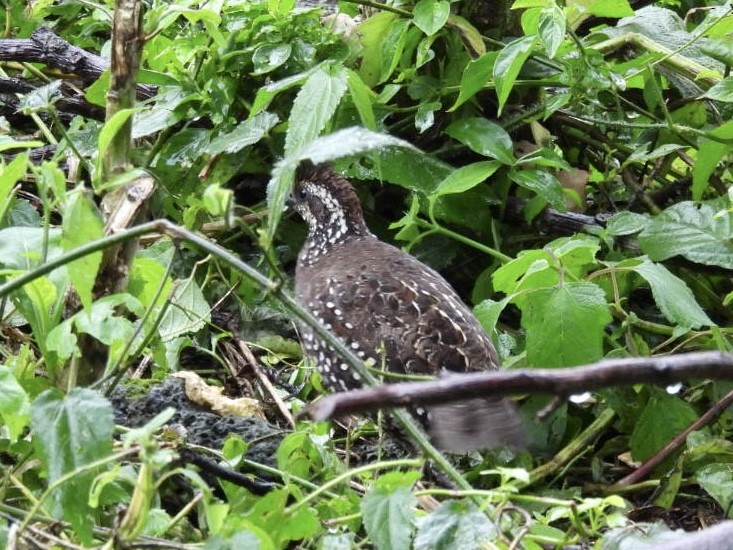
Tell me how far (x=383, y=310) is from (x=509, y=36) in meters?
1.28

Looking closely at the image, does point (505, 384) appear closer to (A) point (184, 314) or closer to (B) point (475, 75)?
(A) point (184, 314)

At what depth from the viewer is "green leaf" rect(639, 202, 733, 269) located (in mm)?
3357

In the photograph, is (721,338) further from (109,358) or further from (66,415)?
(66,415)

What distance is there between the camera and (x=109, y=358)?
2.19 m

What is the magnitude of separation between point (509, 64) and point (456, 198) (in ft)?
1.84

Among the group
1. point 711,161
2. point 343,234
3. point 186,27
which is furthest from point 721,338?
point 186,27

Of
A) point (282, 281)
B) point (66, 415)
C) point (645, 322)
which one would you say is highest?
point (282, 281)

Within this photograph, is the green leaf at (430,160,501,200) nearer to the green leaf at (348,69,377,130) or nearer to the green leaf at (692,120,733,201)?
the green leaf at (348,69,377,130)

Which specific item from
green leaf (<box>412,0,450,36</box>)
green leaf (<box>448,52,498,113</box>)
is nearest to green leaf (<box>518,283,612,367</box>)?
green leaf (<box>448,52,498,113</box>)

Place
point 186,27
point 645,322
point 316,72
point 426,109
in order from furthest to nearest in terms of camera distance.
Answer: point 186,27, point 426,109, point 645,322, point 316,72

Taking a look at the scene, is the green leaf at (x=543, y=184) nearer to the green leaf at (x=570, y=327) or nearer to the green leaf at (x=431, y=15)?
the green leaf at (x=431, y=15)

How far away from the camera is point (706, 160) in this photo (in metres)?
3.59

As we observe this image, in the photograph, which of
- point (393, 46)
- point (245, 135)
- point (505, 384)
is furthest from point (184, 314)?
point (505, 384)

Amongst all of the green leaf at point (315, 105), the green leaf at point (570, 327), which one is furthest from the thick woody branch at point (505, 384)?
the green leaf at point (570, 327)
